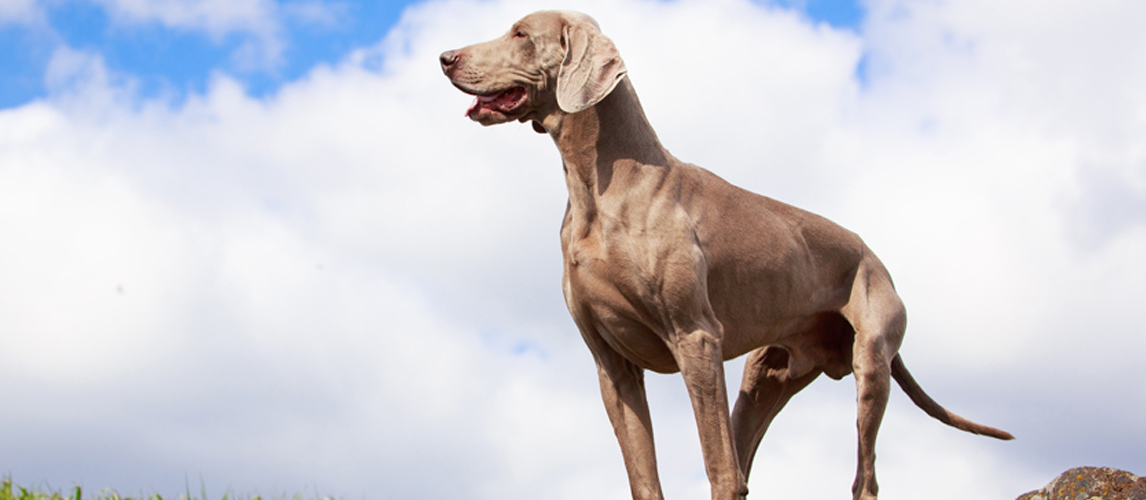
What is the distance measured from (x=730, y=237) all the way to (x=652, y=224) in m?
0.63

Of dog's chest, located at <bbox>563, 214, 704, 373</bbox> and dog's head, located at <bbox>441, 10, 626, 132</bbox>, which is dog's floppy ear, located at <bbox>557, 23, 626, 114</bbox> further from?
dog's chest, located at <bbox>563, 214, 704, 373</bbox>

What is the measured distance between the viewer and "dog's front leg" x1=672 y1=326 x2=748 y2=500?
5.51m

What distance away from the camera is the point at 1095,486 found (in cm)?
677

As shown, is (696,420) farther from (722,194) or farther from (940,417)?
(940,417)

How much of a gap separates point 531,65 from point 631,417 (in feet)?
6.73

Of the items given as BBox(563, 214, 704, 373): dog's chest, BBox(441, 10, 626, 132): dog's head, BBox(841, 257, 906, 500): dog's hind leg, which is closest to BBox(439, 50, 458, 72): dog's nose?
BBox(441, 10, 626, 132): dog's head

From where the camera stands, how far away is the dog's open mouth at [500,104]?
5.69 m

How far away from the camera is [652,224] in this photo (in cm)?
555

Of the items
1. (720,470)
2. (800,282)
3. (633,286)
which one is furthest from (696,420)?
(800,282)

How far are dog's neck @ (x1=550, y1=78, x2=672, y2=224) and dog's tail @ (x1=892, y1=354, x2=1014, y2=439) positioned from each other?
2.72 metres

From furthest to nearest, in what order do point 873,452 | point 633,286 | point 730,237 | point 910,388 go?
1. point 910,388
2. point 873,452
3. point 730,237
4. point 633,286

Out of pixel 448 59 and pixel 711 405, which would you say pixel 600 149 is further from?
pixel 711 405

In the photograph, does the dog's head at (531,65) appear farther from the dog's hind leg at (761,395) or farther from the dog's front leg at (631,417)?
the dog's hind leg at (761,395)

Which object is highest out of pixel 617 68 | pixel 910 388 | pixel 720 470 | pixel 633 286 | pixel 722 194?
pixel 617 68
